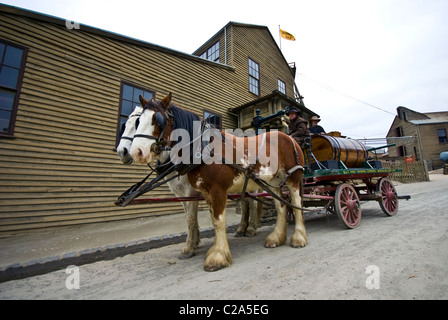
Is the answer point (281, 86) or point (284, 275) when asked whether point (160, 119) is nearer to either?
point (284, 275)

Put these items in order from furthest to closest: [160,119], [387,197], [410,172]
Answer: [410,172] < [387,197] < [160,119]

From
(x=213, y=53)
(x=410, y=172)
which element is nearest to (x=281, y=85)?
(x=213, y=53)

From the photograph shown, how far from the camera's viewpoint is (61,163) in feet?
17.0

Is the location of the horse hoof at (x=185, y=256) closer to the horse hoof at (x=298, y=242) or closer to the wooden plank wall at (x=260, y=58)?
the horse hoof at (x=298, y=242)

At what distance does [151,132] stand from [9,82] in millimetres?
5193

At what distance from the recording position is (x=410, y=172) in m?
17.4

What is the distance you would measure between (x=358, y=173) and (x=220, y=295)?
13.6 feet

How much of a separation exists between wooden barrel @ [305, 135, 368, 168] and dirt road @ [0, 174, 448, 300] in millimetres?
1795

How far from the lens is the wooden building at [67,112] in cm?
465

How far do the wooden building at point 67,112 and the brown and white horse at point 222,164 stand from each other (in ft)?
14.5

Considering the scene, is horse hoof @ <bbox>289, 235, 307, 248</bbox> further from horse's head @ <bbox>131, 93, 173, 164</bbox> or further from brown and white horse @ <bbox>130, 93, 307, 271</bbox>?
horse's head @ <bbox>131, 93, 173, 164</bbox>

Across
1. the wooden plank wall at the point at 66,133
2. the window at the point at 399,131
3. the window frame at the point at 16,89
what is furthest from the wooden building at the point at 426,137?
the window frame at the point at 16,89

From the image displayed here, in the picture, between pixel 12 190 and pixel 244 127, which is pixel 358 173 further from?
pixel 12 190
